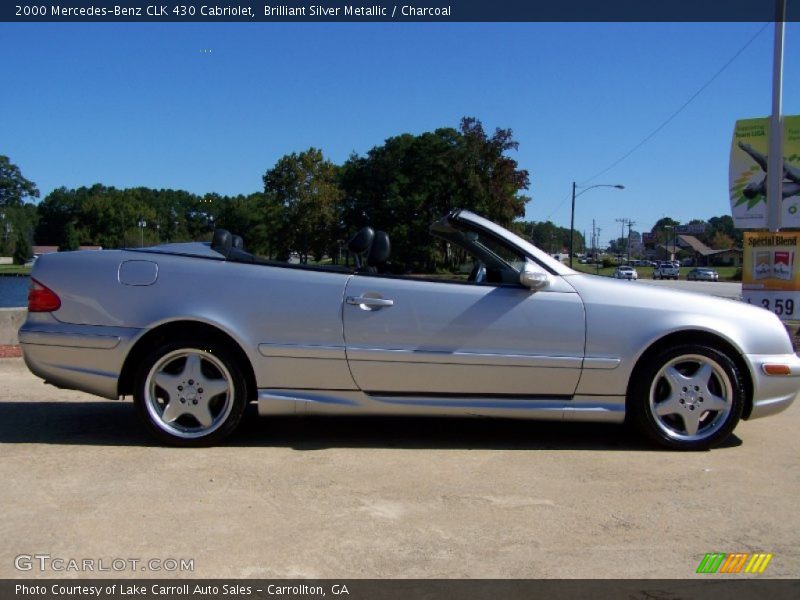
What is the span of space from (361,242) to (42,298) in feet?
6.79

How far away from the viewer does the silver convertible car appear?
14.5 ft

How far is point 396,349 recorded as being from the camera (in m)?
4.43

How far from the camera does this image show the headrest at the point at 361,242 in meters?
4.70

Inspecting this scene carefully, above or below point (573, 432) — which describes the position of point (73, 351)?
above

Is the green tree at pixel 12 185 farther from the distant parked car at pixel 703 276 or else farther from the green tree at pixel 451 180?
the distant parked car at pixel 703 276

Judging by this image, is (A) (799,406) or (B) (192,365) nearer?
(B) (192,365)

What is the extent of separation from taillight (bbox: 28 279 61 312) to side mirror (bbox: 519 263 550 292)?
2940 millimetres

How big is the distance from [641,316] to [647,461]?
882 mm

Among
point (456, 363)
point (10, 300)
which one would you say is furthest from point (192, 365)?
point (10, 300)

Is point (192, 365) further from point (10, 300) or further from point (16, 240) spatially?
point (16, 240)

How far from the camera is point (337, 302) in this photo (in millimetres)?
4461

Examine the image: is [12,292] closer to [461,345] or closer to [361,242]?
[361,242]
